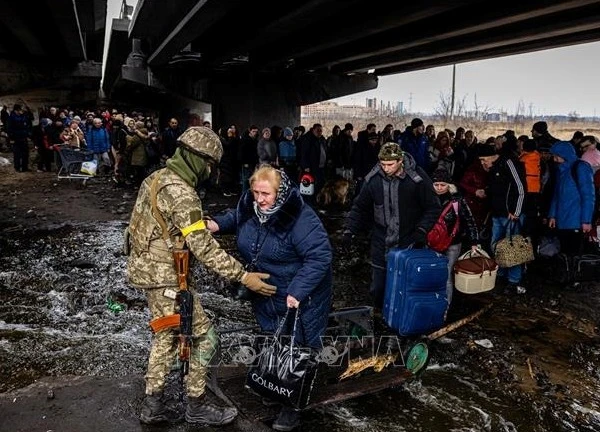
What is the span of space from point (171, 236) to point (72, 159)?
1341 centimetres

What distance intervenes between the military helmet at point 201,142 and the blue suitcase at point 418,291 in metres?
2.00

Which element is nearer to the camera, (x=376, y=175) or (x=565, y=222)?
(x=376, y=175)

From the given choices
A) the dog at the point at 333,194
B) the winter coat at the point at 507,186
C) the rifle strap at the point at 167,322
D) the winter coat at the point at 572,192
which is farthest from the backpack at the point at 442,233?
the dog at the point at 333,194

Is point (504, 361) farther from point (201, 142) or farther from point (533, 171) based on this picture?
point (201, 142)

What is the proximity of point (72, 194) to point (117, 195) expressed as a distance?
112 cm

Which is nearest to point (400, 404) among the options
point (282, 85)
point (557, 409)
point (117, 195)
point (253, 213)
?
point (557, 409)

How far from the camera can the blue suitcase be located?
4.38 m

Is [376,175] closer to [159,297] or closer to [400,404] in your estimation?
[400,404]

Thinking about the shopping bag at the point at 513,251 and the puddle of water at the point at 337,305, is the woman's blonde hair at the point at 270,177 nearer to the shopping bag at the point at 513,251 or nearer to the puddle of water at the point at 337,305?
the puddle of water at the point at 337,305

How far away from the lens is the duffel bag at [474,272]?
17.1ft

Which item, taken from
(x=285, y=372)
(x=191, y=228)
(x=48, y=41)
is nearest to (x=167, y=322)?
(x=191, y=228)

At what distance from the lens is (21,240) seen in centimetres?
890

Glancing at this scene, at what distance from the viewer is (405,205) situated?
481cm

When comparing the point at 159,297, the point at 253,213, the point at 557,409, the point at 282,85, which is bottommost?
the point at 557,409
